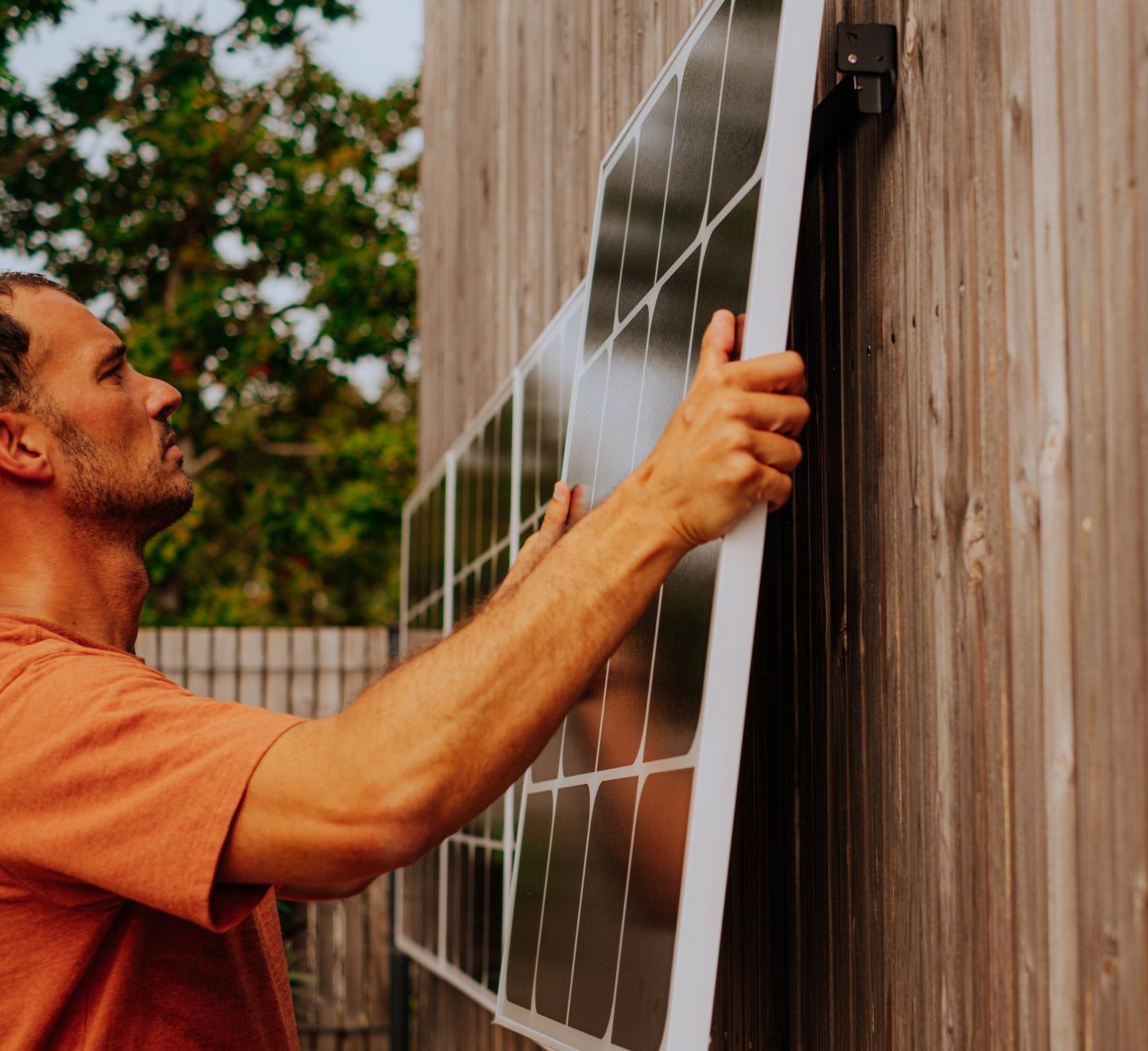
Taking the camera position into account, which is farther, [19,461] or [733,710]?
[19,461]

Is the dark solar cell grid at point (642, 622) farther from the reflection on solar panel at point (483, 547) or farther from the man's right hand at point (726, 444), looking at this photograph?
the reflection on solar panel at point (483, 547)

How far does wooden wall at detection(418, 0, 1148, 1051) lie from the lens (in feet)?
3.54

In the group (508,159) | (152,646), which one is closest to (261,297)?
(152,646)

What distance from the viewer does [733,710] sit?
4.31 feet

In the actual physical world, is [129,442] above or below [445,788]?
above

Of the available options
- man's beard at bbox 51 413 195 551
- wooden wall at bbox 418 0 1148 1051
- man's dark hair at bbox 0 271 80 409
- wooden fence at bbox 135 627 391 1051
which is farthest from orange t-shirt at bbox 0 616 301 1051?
wooden fence at bbox 135 627 391 1051

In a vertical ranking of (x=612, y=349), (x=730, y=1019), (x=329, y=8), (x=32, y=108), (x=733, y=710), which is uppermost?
(x=329, y=8)

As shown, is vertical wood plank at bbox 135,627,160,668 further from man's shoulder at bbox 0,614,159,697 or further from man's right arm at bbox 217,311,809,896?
man's right arm at bbox 217,311,809,896

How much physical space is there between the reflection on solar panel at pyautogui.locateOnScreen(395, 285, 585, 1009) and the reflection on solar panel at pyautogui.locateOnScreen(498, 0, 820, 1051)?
1.81 ft

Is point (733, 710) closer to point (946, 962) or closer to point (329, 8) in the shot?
point (946, 962)

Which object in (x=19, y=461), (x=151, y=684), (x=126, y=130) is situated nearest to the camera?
(x=151, y=684)

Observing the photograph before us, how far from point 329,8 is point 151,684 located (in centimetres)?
1045

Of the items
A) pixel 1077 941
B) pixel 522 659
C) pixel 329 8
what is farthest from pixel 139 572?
pixel 329 8

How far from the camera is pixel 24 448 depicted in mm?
2027
